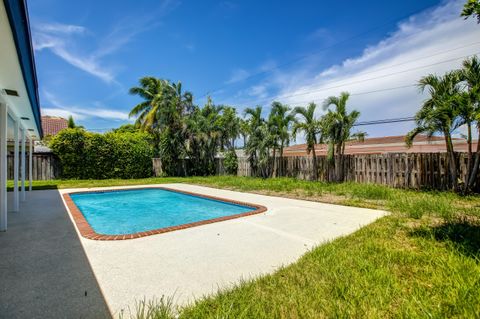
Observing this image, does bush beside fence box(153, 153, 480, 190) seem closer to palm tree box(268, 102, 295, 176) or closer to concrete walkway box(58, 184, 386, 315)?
palm tree box(268, 102, 295, 176)

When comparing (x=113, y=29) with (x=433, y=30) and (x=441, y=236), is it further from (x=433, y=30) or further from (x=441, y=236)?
(x=433, y=30)

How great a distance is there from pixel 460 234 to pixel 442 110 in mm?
5535

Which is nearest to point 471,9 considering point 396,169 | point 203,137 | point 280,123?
point 396,169

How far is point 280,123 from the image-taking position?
13.0 m

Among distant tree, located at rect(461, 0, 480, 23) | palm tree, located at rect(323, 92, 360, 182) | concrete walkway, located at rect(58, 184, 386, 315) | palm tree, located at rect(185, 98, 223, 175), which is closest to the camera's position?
concrete walkway, located at rect(58, 184, 386, 315)

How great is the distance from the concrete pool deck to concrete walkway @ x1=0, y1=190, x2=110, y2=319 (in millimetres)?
11

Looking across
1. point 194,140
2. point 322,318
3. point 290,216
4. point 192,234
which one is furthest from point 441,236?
point 194,140

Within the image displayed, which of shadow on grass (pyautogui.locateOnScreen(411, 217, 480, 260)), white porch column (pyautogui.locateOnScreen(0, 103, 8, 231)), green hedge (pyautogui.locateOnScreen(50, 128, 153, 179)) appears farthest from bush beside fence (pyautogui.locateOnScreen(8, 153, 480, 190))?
white porch column (pyautogui.locateOnScreen(0, 103, 8, 231))

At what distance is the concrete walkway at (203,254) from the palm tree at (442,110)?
496 centimetres

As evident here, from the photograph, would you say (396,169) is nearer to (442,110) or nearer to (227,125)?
(442,110)

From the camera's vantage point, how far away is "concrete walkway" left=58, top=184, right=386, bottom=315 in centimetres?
237

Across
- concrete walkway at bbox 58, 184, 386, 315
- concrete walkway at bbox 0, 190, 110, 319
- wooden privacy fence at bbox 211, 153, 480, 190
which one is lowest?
concrete walkway at bbox 58, 184, 386, 315

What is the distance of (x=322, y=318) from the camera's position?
1802mm

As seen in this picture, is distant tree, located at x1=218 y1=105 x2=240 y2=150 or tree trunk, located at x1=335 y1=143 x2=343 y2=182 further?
distant tree, located at x1=218 y1=105 x2=240 y2=150
